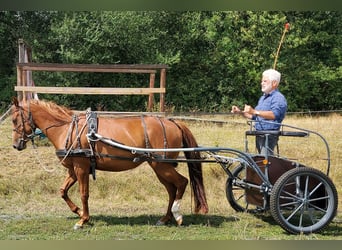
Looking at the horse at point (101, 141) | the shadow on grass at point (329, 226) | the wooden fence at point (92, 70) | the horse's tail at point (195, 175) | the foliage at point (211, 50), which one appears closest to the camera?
the shadow on grass at point (329, 226)

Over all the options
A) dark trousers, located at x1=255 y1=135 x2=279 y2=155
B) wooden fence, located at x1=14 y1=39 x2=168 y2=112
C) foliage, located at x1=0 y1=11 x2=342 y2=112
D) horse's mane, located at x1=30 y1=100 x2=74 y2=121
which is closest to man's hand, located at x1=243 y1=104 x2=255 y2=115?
dark trousers, located at x1=255 y1=135 x2=279 y2=155

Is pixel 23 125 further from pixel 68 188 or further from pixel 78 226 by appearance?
pixel 78 226

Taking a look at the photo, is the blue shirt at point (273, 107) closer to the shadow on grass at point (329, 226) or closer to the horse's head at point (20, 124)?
the shadow on grass at point (329, 226)

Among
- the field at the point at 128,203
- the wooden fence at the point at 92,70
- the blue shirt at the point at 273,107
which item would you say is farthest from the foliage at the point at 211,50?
the blue shirt at the point at 273,107

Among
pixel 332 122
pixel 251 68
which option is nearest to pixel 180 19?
pixel 251 68

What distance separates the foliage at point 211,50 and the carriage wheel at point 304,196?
54.4ft

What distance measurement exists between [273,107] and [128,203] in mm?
3147

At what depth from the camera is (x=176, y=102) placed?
877 inches

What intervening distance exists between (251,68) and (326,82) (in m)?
4.69

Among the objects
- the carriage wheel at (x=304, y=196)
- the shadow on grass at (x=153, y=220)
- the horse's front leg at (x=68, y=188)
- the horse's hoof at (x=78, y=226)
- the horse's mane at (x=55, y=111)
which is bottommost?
the shadow on grass at (x=153, y=220)

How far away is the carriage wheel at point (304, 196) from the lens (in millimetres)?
4594

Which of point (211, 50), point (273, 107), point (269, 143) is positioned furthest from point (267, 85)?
point (211, 50)

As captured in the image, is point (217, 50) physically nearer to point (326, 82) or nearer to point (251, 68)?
point (251, 68)

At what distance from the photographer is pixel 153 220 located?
18.4ft
